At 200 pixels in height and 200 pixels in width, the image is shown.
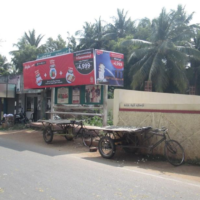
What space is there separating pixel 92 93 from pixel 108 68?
5.35 ft

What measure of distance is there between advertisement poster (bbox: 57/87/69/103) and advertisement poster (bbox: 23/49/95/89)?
634 millimetres

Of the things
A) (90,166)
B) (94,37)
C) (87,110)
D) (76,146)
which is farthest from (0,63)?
(90,166)

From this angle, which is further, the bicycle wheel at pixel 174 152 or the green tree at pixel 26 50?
the green tree at pixel 26 50

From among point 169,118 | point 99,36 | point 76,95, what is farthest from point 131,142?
point 99,36

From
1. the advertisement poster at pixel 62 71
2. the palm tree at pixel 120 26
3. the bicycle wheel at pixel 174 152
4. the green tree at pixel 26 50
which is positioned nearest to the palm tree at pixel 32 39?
the green tree at pixel 26 50

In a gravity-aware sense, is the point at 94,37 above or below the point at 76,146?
above

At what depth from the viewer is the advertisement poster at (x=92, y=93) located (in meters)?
12.8

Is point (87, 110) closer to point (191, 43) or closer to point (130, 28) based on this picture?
point (191, 43)

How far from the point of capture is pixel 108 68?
1243 centimetres

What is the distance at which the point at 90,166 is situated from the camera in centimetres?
725

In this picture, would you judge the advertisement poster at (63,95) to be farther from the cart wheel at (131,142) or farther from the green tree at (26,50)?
the green tree at (26,50)

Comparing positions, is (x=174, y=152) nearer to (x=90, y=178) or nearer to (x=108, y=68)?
(x=90, y=178)

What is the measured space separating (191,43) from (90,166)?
28307mm

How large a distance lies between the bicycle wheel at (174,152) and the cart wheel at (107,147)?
5.65 ft
